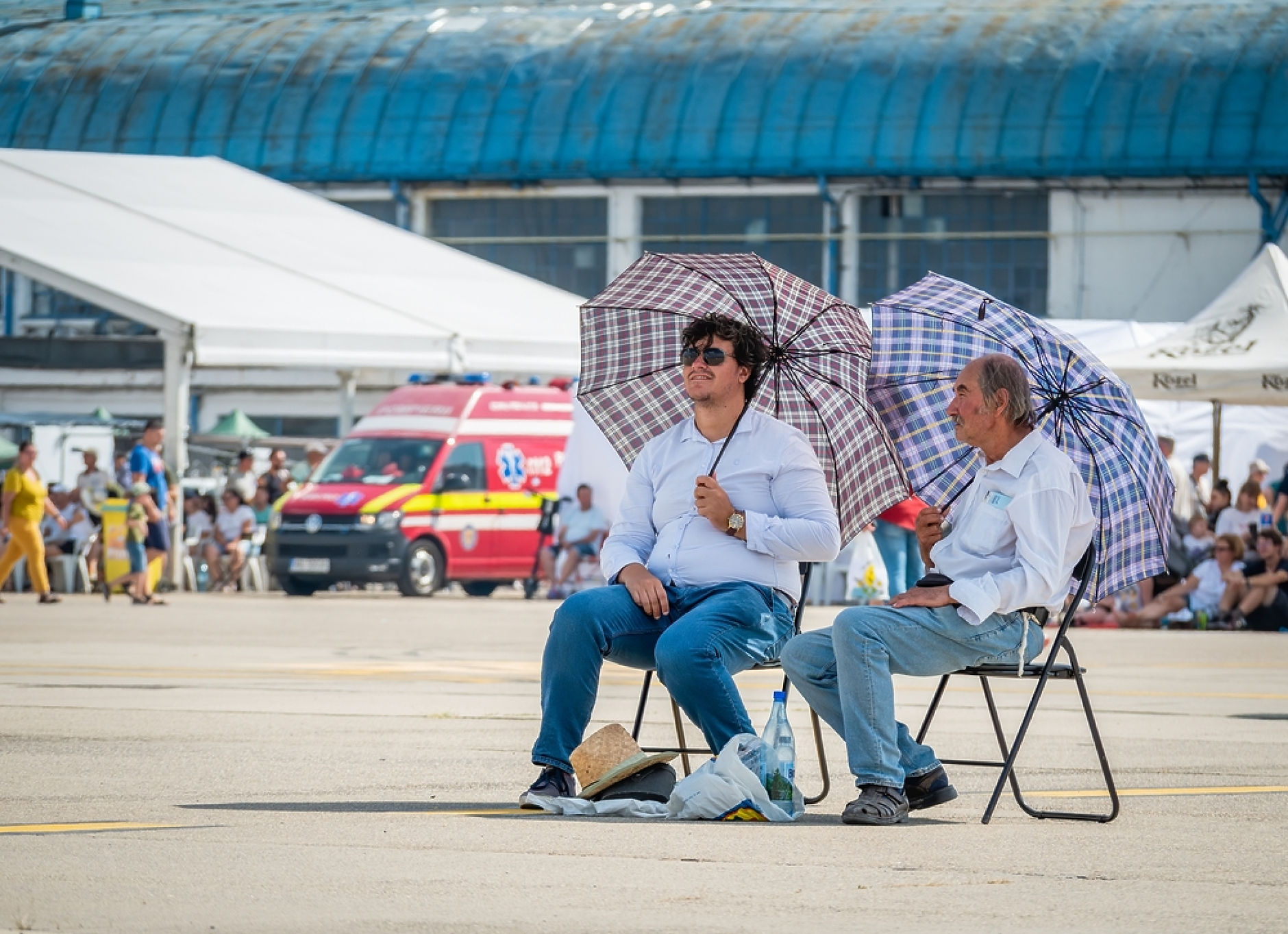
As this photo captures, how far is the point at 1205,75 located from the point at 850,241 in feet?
24.4

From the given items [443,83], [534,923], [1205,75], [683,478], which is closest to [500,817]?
[683,478]

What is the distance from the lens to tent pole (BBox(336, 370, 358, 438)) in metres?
29.1

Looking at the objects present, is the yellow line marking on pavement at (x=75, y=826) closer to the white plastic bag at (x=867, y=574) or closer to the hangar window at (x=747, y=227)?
the white plastic bag at (x=867, y=574)

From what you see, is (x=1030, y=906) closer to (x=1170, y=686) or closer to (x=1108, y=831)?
(x=1108, y=831)

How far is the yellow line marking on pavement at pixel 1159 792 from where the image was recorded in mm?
8180

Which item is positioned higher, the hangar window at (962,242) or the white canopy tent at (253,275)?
the hangar window at (962,242)

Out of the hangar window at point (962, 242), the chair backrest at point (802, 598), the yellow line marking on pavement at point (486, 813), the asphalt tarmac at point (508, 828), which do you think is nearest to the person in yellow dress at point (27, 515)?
the asphalt tarmac at point (508, 828)

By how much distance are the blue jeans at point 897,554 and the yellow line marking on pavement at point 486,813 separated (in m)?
11.9

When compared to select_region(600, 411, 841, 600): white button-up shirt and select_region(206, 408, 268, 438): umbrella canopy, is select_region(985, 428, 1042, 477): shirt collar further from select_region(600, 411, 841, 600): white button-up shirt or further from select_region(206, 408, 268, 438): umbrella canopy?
select_region(206, 408, 268, 438): umbrella canopy

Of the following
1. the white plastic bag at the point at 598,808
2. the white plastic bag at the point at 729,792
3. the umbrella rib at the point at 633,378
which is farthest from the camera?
the umbrella rib at the point at 633,378

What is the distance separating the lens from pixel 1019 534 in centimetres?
723

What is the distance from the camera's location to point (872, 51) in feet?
143

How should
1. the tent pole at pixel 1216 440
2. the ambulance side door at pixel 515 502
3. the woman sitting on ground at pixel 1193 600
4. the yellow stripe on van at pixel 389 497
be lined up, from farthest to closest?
the ambulance side door at pixel 515 502, the yellow stripe on van at pixel 389 497, the tent pole at pixel 1216 440, the woman sitting on ground at pixel 1193 600

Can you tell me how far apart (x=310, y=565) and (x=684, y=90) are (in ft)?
67.4
